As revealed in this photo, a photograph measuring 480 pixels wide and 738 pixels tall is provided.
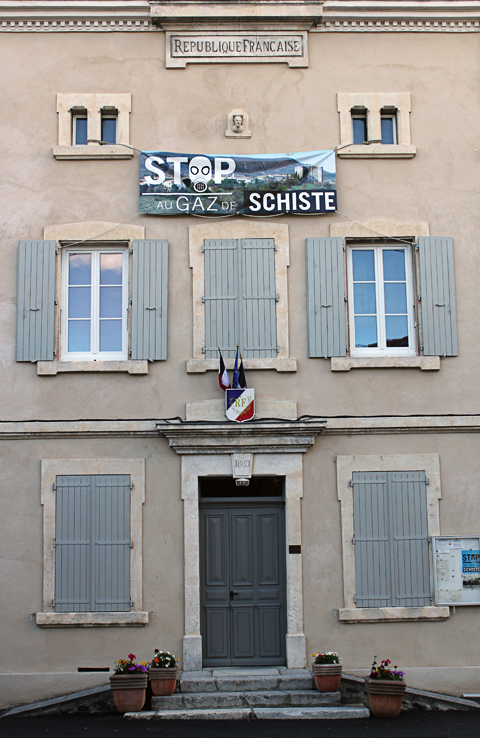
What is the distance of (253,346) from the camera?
936 cm

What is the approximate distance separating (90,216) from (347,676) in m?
6.25

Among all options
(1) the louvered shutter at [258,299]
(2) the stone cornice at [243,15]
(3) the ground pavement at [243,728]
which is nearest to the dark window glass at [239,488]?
(1) the louvered shutter at [258,299]

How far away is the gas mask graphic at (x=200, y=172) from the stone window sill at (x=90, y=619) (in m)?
5.16

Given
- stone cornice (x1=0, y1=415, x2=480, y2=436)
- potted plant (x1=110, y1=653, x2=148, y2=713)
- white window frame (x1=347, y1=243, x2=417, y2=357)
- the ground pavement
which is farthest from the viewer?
white window frame (x1=347, y1=243, x2=417, y2=357)

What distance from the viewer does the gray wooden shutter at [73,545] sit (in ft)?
29.3

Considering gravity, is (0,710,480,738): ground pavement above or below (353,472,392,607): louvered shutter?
below

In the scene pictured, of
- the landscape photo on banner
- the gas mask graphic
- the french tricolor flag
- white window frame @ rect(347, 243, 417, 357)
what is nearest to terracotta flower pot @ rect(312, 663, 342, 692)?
the french tricolor flag

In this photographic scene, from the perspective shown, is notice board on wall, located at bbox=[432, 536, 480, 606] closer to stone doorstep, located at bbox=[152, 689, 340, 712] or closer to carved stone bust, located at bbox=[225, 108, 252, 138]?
stone doorstep, located at bbox=[152, 689, 340, 712]

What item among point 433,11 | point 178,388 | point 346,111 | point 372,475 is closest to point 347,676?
point 372,475

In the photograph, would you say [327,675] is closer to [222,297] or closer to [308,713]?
[308,713]

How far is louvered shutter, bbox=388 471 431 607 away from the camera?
356 inches

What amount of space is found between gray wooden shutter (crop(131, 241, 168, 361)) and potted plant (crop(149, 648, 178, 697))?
3.45 metres

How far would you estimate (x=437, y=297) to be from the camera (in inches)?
372

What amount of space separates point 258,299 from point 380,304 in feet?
4.99
